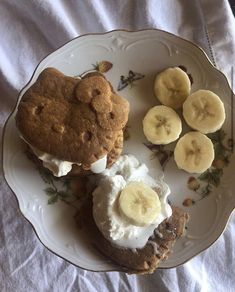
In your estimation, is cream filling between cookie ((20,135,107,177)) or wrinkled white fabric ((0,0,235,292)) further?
wrinkled white fabric ((0,0,235,292))

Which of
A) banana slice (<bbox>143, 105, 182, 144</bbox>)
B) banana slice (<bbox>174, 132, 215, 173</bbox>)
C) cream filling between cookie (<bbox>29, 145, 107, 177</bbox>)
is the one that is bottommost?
banana slice (<bbox>174, 132, 215, 173</bbox>)

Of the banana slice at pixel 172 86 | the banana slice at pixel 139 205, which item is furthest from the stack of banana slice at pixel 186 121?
the banana slice at pixel 139 205

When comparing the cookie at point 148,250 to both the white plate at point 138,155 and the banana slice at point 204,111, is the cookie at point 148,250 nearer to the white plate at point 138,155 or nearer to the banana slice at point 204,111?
the white plate at point 138,155

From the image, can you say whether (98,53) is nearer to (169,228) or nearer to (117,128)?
(117,128)

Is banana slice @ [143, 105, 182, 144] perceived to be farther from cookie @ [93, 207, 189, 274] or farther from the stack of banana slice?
cookie @ [93, 207, 189, 274]

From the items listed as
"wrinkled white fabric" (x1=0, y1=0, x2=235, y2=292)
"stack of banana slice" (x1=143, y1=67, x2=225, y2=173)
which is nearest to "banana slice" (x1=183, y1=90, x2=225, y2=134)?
"stack of banana slice" (x1=143, y1=67, x2=225, y2=173)

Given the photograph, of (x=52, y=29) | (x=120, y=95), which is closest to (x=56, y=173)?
(x=120, y=95)

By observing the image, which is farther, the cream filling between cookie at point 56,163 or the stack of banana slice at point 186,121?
the stack of banana slice at point 186,121

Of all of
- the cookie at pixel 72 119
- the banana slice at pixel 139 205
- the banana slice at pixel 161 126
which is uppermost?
the cookie at pixel 72 119
